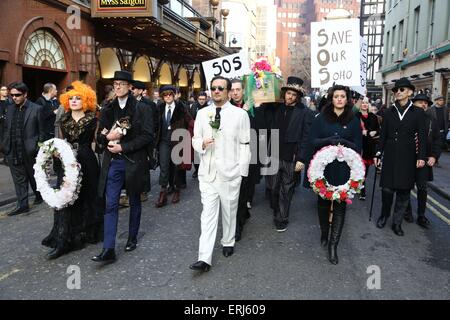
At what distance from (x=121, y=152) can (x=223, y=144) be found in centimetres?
114

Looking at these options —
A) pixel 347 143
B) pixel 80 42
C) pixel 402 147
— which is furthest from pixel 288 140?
pixel 80 42

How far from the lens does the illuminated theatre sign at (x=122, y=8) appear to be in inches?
492

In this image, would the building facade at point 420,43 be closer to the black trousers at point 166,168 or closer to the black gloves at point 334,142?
the black trousers at point 166,168

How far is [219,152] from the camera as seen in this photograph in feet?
14.7

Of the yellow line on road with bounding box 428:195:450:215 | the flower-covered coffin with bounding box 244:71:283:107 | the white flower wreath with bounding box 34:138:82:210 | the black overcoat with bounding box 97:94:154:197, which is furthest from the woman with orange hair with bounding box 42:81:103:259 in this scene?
the yellow line on road with bounding box 428:195:450:215

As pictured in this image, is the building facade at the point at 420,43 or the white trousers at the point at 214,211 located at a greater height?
the building facade at the point at 420,43

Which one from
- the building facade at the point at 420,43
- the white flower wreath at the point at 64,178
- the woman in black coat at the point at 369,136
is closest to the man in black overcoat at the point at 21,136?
the white flower wreath at the point at 64,178

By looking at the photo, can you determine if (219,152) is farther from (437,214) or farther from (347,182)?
(437,214)

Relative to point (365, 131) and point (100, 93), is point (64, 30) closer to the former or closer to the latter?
point (100, 93)

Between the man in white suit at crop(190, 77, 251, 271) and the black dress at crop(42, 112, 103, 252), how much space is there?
1365 mm

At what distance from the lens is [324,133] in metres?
4.95

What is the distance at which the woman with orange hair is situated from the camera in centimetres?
474

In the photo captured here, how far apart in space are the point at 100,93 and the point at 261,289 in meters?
15.6
